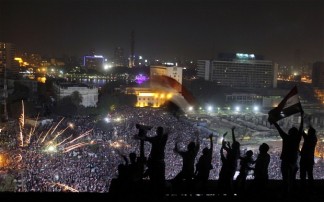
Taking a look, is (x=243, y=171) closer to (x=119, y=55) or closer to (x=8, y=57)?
(x=8, y=57)

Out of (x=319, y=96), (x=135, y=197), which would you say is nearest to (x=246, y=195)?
(x=135, y=197)

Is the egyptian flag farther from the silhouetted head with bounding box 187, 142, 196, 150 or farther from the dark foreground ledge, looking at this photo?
the silhouetted head with bounding box 187, 142, 196, 150

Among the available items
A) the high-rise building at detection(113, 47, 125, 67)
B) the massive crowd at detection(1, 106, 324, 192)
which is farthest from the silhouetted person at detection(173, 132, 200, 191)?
the high-rise building at detection(113, 47, 125, 67)

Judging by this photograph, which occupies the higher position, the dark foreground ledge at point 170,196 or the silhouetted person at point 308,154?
the silhouetted person at point 308,154

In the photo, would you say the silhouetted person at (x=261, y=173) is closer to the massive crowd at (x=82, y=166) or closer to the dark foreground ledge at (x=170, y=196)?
the dark foreground ledge at (x=170, y=196)

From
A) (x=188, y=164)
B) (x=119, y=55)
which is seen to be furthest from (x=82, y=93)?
(x=119, y=55)

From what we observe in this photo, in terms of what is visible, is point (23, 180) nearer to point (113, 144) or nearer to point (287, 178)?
point (113, 144)

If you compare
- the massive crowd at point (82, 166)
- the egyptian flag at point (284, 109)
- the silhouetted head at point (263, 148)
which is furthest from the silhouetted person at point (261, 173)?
the massive crowd at point (82, 166)
